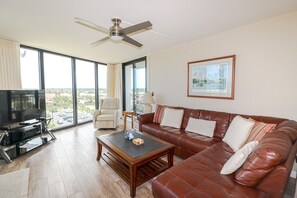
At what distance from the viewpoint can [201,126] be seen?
8.55ft

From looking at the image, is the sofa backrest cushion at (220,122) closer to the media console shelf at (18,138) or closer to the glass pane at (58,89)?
the media console shelf at (18,138)

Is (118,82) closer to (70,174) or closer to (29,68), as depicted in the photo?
(29,68)

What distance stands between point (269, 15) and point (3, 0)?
12.1 feet

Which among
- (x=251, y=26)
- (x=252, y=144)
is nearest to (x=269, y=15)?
(x=251, y=26)

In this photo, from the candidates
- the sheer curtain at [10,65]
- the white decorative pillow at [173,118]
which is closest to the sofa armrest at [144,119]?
the white decorative pillow at [173,118]

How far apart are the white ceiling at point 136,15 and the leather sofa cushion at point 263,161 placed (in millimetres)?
1713

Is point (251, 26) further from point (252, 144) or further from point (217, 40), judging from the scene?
point (252, 144)

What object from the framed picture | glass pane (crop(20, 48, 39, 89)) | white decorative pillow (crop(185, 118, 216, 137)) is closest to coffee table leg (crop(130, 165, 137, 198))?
white decorative pillow (crop(185, 118, 216, 137))

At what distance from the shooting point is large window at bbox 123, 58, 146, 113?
190 inches

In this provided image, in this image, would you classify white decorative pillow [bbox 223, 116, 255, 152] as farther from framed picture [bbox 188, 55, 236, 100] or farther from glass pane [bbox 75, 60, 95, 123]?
glass pane [bbox 75, 60, 95, 123]

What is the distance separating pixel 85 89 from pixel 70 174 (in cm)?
338

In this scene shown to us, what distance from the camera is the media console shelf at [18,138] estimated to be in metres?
2.43

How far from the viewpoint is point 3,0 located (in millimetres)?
1745

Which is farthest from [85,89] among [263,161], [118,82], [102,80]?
[263,161]
